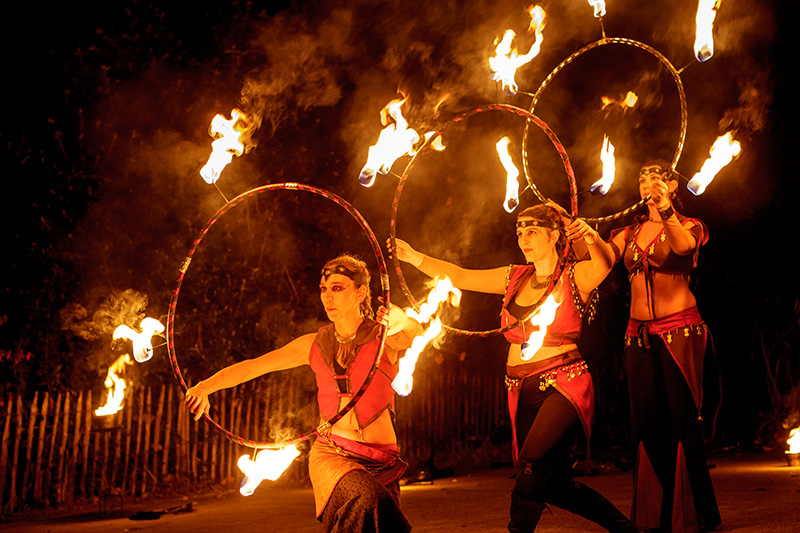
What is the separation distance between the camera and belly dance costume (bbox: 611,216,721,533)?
5.57 m

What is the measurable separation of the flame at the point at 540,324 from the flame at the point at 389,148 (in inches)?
53.1

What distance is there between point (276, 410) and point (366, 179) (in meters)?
5.61

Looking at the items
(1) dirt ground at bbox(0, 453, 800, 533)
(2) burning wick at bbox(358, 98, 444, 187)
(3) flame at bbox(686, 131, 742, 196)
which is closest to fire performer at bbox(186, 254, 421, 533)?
(2) burning wick at bbox(358, 98, 444, 187)

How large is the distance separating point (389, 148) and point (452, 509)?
11.3 feet

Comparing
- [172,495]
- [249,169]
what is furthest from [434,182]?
[172,495]

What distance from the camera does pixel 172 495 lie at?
9.50 m

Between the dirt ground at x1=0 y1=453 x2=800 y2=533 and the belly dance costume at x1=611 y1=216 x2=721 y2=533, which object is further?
the dirt ground at x1=0 y1=453 x2=800 y2=533

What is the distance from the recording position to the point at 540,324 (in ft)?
17.1

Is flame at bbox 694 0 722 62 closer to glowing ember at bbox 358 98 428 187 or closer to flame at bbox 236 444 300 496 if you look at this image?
glowing ember at bbox 358 98 428 187

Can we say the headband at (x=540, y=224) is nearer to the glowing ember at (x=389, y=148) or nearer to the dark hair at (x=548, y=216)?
the dark hair at (x=548, y=216)

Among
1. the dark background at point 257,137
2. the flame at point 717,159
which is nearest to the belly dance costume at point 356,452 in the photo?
the flame at point 717,159

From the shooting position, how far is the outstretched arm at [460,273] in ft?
18.8

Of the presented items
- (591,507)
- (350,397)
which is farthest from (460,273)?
(591,507)

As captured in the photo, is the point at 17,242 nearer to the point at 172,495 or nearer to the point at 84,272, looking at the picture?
the point at 84,272
